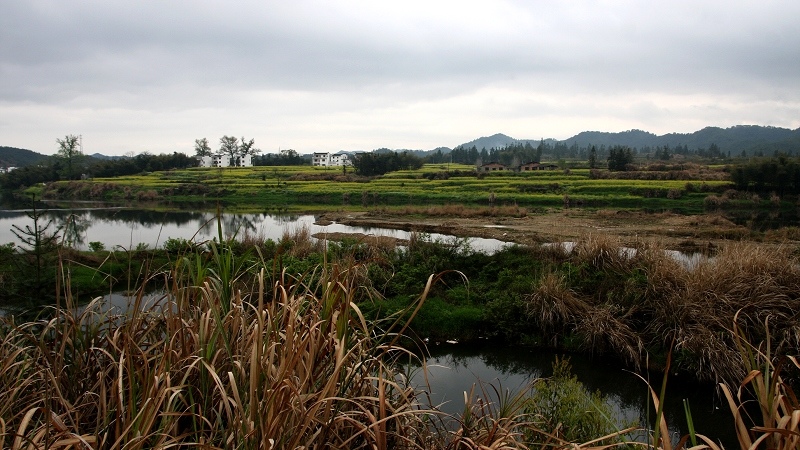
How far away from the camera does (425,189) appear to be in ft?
159

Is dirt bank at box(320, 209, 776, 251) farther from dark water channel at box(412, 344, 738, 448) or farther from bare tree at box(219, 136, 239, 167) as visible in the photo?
bare tree at box(219, 136, 239, 167)

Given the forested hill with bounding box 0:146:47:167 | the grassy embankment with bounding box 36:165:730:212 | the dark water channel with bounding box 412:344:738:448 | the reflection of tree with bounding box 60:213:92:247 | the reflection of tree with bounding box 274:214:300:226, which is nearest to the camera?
the reflection of tree with bounding box 60:213:92:247

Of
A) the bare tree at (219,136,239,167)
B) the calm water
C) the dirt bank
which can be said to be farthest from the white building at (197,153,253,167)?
the dirt bank

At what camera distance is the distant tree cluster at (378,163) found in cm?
6681

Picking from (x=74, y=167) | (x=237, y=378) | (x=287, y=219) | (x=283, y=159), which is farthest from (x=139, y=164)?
(x=237, y=378)

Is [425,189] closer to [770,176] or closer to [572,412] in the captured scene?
[770,176]

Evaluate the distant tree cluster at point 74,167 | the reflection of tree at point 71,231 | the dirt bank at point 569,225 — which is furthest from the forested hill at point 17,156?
the reflection of tree at point 71,231

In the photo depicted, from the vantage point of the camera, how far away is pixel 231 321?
10.2 ft

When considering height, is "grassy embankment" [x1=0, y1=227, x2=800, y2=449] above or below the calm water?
above

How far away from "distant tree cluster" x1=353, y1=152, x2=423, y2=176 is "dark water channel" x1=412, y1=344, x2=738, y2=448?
56.6m

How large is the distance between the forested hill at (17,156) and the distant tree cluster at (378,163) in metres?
83.6

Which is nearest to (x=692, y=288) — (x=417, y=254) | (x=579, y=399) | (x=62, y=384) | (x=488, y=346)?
(x=488, y=346)

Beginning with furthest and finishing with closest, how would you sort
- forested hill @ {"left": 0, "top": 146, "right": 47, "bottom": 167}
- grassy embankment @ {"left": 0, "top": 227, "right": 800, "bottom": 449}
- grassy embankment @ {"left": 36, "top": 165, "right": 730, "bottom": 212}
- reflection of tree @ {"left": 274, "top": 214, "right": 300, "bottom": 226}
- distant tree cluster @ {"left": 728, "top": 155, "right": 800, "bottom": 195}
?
1. forested hill @ {"left": 0, "top": 146, "right": 47, "bottom": 167}
2. distant tree cluster @ {"left": 728, "top": 155, "right": 800, "bottom": 195}
3. grassy embankment @ {"left": 36, "top": 165, "right": 730, "bottom": 212}
4. reflection of tree @ {"left": 274, "top": 214, "right": 300, "bottom": 226}
5. grassy embankment @ {"left": 0, "top": 227, "right": 800, "bottom": 449}

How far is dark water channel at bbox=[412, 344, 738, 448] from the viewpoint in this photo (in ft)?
26.9
